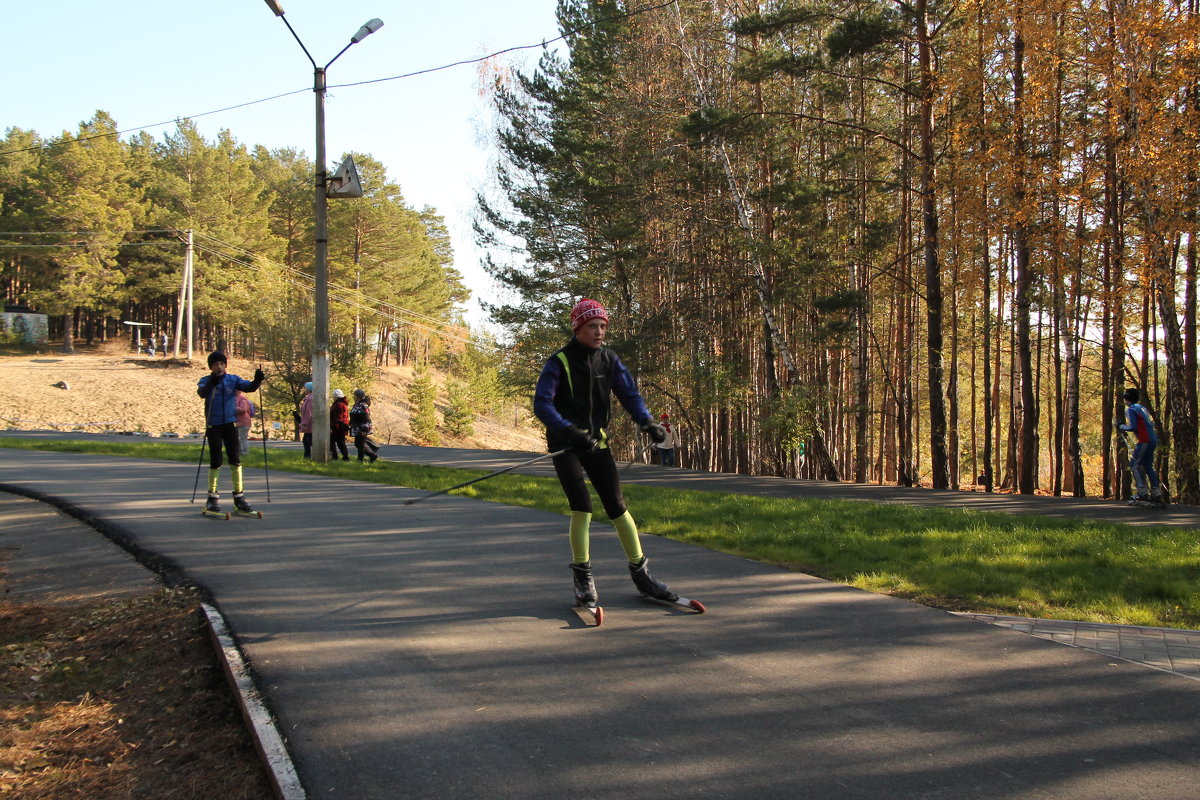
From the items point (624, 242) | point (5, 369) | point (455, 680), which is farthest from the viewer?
point (5, 369)

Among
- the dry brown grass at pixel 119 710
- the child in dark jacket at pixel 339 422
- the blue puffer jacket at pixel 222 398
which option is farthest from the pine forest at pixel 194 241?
the dry brown grass at pixel 119 710

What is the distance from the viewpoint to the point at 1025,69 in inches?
734

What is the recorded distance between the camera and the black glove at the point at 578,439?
543 cm

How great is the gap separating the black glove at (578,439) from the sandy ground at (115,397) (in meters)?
35.9

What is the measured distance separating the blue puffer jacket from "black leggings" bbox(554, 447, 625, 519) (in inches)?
219

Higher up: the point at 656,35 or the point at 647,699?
the point at 656,35

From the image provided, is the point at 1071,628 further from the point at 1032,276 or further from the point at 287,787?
the point at 1032,276

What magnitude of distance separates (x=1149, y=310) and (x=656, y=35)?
15.4m

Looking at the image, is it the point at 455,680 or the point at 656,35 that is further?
the point at 656,35

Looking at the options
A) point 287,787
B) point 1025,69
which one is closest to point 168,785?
point 287,787

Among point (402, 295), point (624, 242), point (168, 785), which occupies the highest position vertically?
point (402, 295)

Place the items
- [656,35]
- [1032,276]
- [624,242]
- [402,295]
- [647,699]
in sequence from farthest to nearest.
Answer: [402,295] < [624,242] < [656,35] < [1032,276] < [647,699]

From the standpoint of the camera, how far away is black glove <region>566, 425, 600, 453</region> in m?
5.43

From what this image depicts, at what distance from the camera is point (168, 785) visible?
11.1ft
